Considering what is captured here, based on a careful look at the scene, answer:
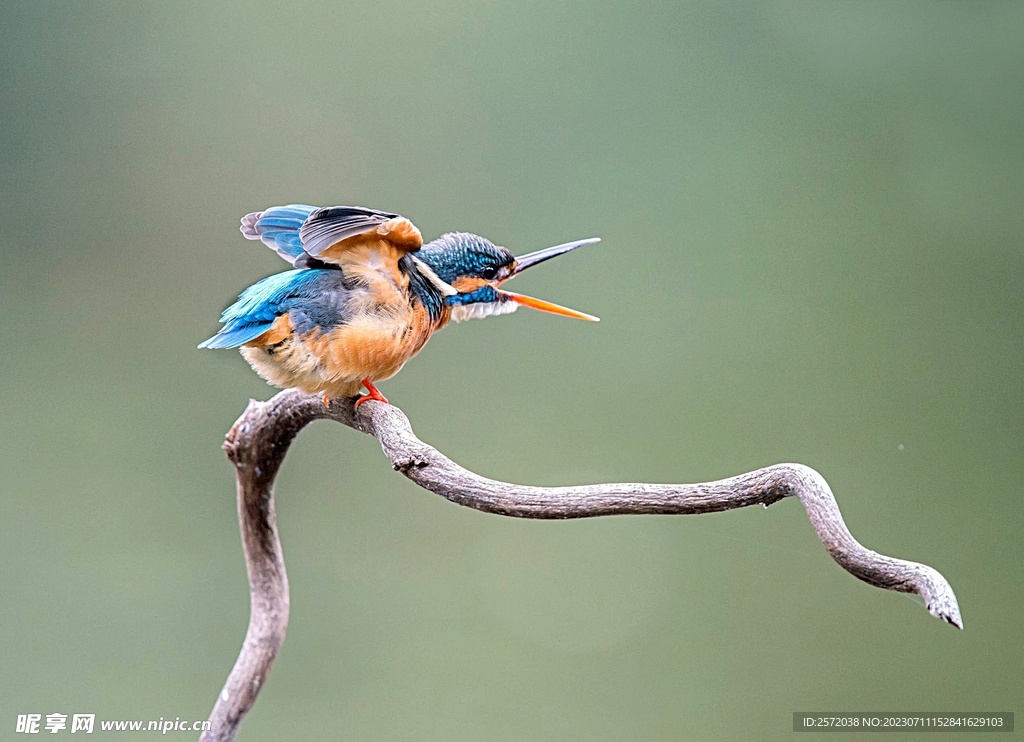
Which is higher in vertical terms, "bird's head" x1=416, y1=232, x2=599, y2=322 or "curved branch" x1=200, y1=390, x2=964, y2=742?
"bird's head" x1=416, y1=232, x2=599, y2=322

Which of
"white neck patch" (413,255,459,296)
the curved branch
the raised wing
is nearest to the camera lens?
the curved branch

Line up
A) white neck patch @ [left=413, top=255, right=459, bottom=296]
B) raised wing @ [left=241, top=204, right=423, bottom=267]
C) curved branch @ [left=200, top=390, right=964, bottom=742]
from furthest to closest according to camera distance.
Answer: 1. white neck patch @ [left=413, top=255, right=459, bottom=296]
2. raised wing @ [left=241, top=204, right=423, bottom=267]
3. curved branch @ [left=200, top=390, right=964, bottom=742]

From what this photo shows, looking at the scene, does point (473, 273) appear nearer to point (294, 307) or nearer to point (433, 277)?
point (433, 277)

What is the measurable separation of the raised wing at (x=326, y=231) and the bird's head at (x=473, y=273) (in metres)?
0.04

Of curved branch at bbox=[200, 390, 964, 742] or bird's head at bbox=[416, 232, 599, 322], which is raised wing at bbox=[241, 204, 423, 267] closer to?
bird's head at bbox=[416, 232, 599, 322]

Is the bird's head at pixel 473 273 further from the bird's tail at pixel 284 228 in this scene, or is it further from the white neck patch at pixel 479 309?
the bird's tail at pixel 284 228

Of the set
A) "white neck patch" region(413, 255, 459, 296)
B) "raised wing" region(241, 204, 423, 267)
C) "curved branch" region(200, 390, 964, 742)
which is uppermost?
"raised wing" region(241, 204, 423, 267)

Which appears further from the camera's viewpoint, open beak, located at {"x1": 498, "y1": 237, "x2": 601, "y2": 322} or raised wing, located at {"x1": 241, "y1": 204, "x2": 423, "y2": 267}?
open beak, located at {"x1": 498, "y1": 237, "x2": 601, "y2": 322}

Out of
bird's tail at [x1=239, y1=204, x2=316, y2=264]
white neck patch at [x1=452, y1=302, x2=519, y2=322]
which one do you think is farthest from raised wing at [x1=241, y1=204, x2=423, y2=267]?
white neck patch at [x1=452, y1=302, x2=519, y2=322]

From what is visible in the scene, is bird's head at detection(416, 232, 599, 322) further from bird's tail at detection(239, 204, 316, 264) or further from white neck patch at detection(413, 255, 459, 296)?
bird's tail at detection(239, 204, 316, 264)

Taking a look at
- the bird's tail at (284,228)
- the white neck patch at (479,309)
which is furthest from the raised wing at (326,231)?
the white neck patch at (479,309)

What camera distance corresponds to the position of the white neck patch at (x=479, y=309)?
126cm

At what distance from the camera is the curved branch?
34.0 inches

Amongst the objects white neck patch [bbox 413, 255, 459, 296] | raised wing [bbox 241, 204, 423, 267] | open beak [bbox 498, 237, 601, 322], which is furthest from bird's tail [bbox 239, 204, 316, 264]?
open beak [bbox 498, 237, 601, 322]
